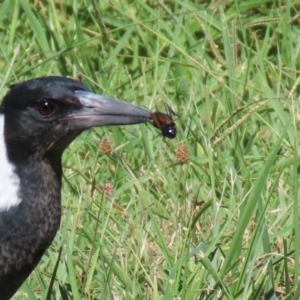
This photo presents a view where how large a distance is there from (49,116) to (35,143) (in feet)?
0.24

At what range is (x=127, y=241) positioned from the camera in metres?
3.47

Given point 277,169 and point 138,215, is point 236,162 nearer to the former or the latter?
point 277,169

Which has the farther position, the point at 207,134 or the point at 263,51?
the point at 263,51

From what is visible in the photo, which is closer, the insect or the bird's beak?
the bird's beak

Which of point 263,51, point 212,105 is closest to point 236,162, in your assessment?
point 212,105

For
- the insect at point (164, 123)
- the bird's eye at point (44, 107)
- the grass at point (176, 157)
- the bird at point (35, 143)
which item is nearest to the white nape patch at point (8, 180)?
the bird at point (35, 143)

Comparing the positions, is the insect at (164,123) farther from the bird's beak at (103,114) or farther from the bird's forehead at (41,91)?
the bird's forehead at (41,91)

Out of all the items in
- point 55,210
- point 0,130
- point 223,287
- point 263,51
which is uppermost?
point 263,51

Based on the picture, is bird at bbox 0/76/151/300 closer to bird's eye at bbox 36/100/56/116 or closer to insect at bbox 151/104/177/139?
bird's eye at bbox 36/100/56/116

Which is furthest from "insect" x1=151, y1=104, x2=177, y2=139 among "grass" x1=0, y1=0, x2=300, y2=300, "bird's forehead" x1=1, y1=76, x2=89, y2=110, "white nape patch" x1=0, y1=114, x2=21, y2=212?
"white nape patch" x1=0, y1=114, x2=21, y2=212

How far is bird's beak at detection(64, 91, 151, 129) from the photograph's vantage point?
10.1 feet

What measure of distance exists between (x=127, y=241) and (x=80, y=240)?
5.1 inches

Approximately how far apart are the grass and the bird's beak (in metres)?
0.25

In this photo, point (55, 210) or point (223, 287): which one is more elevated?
point (55, 210)
